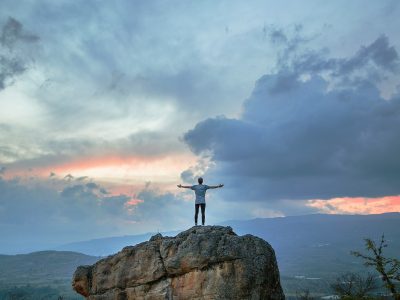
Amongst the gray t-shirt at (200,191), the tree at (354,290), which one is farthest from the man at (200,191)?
the tree at (354,290)

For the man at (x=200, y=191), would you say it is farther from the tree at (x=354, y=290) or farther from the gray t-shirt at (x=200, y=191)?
the tree at (x=354, y=290)

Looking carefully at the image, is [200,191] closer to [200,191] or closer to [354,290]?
[200,191]

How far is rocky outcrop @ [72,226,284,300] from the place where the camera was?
98.1ft

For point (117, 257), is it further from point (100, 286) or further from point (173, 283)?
point (173, 283)

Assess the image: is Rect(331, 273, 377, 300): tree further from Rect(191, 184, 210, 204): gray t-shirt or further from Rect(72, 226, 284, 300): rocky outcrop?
Rect(191, 184, 210, 204): gray t-shirt

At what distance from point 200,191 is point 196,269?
7409 mm

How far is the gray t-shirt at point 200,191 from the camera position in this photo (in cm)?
3628

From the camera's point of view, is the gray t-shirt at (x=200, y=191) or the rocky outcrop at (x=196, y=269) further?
the gray t-shirt at (x=200, y=191)

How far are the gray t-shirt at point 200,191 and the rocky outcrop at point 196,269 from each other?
3.86 m

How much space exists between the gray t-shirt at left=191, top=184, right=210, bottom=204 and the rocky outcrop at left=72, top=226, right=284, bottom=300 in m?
3.86

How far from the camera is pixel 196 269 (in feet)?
101

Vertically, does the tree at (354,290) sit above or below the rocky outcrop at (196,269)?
below

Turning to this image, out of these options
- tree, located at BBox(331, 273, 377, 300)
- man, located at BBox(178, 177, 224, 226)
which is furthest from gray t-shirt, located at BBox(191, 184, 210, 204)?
tree, located at BBox(331, 273, 377, 300)

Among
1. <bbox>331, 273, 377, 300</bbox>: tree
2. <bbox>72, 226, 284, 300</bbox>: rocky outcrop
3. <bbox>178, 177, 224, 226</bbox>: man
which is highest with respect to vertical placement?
<bbox>178, 177, 224, 226</bbox>: man
